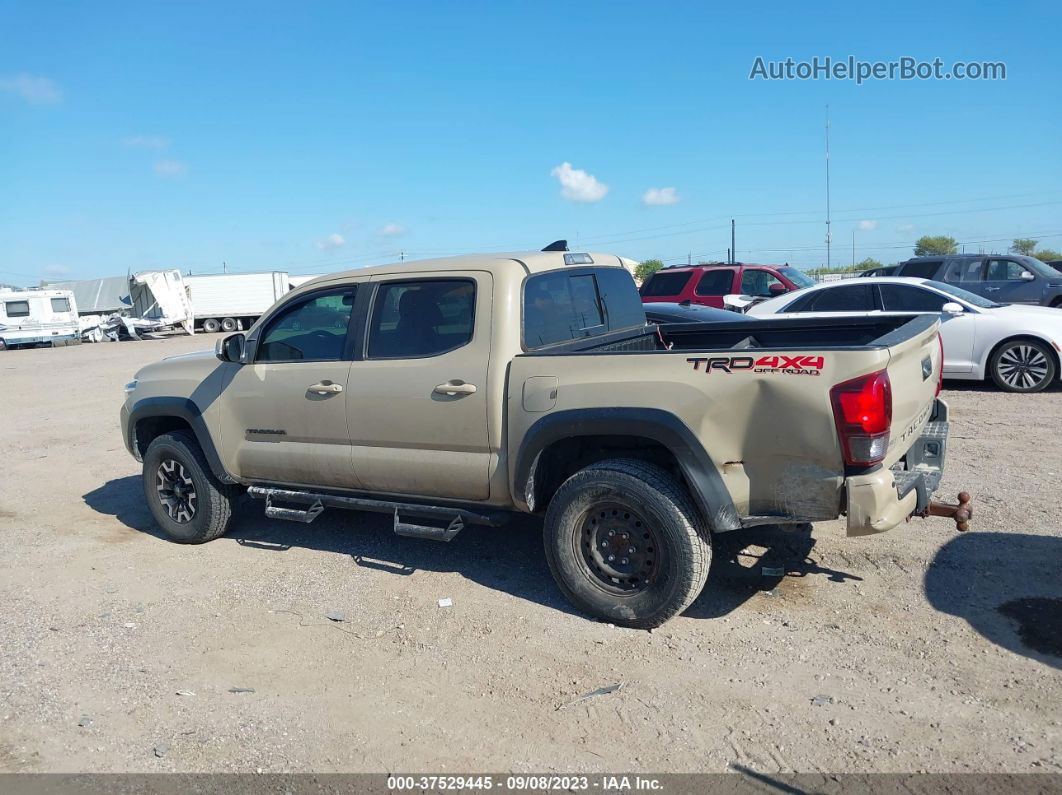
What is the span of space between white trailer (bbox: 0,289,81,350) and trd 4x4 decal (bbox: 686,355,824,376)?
1449 inches

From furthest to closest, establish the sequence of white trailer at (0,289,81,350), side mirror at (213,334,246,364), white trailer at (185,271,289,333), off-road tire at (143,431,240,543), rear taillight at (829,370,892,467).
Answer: white trailer at (185,271,289,333) → white trailer at (0,289,81,350) → off-road tire at (143,431,240,543) → side mirror at (213,334,246,364) → rear taillight at (829,370,892,467)

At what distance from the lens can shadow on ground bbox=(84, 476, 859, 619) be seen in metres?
5.02

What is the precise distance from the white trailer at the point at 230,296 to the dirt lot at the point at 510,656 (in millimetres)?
37044

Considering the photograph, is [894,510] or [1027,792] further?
[894,510]

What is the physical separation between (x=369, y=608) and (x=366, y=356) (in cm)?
154

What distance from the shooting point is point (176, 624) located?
493cm

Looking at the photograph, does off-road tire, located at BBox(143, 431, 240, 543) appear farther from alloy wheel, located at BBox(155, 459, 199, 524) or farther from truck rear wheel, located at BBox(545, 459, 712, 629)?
truck rear wheel, located at BBox(545, 459, 712, 629)

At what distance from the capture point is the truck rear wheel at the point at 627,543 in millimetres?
4301

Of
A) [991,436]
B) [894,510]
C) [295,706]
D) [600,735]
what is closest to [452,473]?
[295,706]

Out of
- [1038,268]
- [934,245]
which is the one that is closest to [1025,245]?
[934,245]

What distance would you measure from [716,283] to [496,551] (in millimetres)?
10910

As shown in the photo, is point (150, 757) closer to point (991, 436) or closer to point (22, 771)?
point (22, 771)

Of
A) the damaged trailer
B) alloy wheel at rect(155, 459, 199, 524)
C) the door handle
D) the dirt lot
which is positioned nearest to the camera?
the dirt lot

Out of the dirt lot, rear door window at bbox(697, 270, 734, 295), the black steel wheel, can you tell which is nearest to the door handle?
the black steel wheel
